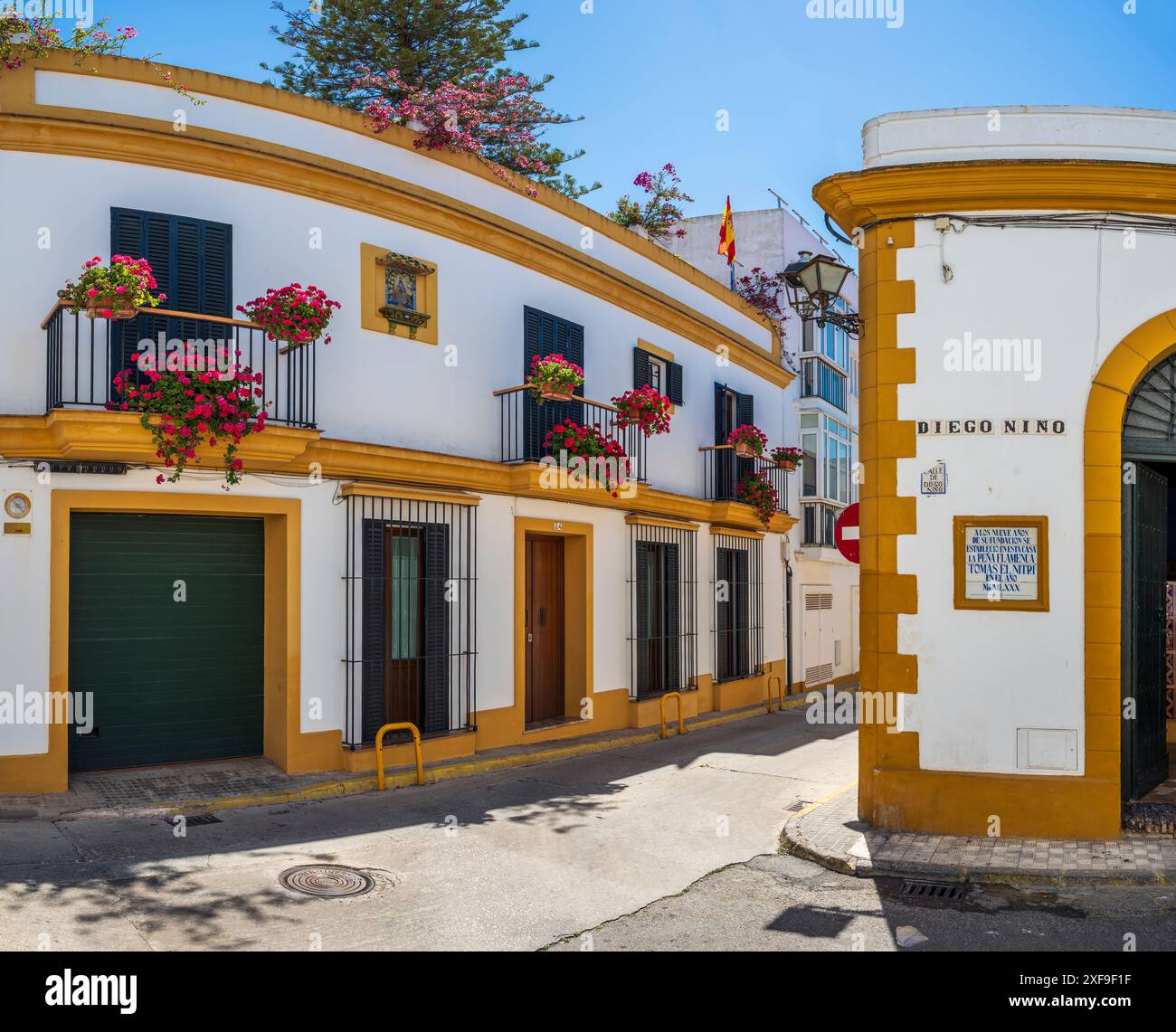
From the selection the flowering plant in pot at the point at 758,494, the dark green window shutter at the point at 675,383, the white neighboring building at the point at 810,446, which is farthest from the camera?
the white neighboring building at the point at 810,446

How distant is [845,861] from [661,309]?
11467mm

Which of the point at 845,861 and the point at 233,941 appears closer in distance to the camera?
the point at 233,941

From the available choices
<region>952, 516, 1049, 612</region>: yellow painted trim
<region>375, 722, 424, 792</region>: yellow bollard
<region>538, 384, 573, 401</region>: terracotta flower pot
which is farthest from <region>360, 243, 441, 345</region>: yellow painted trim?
<region>952, 516, 1049, 612</region>: yellow painted trim

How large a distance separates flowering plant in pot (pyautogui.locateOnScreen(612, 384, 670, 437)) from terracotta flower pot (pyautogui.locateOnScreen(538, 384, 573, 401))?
6.31 feet

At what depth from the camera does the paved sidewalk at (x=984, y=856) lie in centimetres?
770

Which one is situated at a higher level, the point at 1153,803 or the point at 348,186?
the point at 348,186

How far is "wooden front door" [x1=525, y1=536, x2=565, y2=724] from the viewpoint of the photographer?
1541cm

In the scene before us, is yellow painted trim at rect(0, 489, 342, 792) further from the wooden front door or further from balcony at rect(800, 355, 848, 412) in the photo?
balcony at rect(800, 355, 848, 412)

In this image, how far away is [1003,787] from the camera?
8.76m

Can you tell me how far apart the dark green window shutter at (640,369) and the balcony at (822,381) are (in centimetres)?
931

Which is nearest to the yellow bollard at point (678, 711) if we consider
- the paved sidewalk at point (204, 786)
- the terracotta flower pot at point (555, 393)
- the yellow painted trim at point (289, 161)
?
the paved sidewalk at point (204, 786)

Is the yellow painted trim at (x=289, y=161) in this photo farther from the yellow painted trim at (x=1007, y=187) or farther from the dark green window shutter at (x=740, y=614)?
the dark green window shutter at (x=740, y=614)
